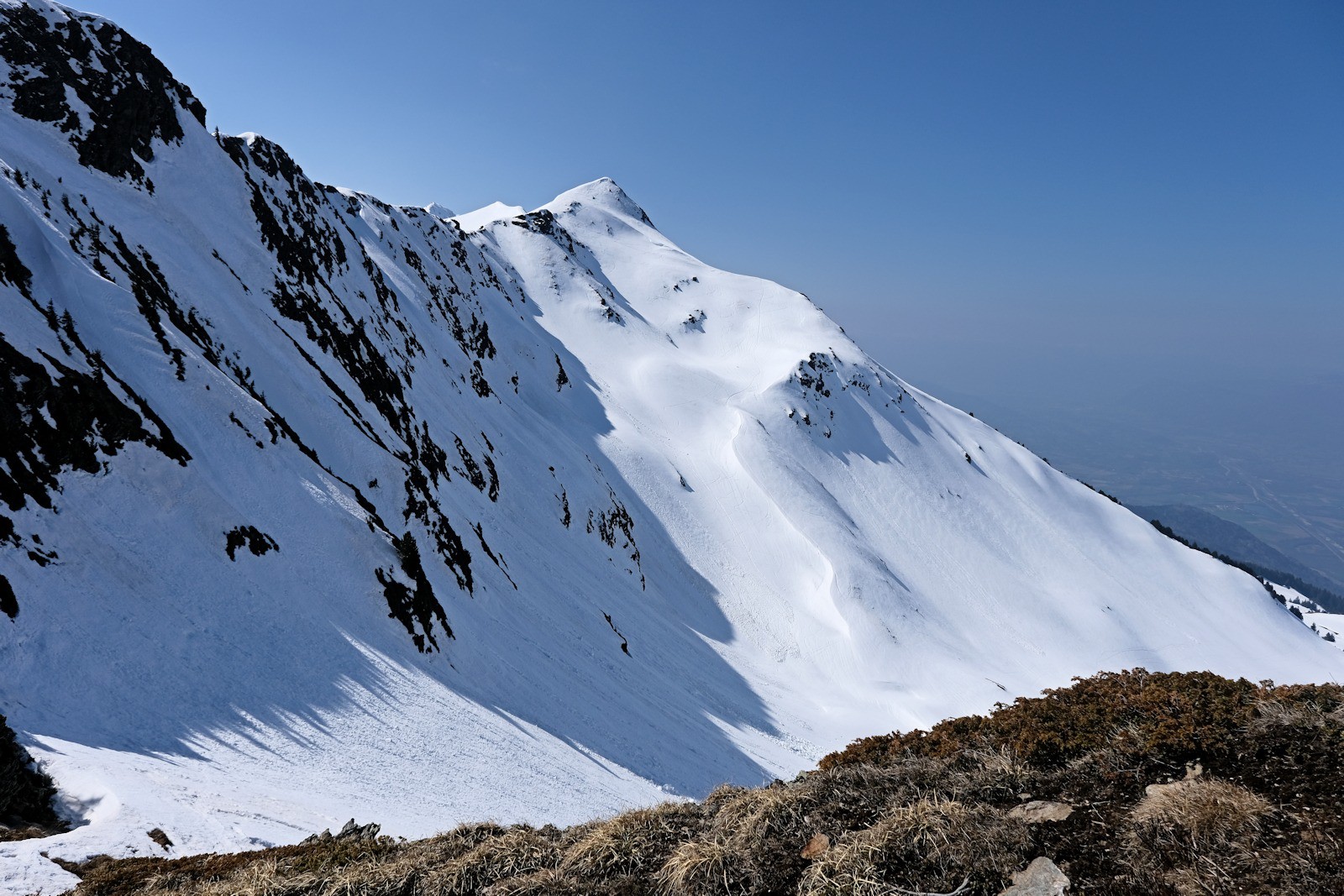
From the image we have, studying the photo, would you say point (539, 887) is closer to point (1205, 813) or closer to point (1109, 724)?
point (1205, 813)

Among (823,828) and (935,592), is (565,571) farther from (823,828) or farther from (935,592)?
(935,592)

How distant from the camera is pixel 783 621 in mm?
64000

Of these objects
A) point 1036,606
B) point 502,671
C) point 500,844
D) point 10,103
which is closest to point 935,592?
point 1036,606

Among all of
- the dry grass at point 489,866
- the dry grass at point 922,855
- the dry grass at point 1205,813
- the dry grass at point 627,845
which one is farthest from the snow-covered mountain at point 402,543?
the dry grass at point 1205,813

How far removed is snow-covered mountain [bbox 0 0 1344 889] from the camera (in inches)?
628

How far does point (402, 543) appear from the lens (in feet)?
93.0

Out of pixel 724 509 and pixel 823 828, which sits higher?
pixel 724 509

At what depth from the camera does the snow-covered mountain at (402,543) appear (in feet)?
52.4

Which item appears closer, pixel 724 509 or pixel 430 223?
pixel 724 509

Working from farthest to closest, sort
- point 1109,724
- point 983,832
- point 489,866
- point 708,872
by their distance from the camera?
point 1109,724
point 489,866
point 708,872
point 983,832

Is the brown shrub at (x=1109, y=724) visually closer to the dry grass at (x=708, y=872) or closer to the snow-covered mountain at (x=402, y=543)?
the dry grass at (x=708, y=872)

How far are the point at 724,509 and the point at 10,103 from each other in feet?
223

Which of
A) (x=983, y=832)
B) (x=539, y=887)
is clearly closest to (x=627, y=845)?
(x=539, y=887)

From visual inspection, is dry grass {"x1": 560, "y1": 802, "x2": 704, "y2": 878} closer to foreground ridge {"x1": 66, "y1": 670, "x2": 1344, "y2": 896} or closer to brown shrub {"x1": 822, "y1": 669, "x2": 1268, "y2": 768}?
foreground ridge {"x1": 66, "y1": 670, "x2": 1344, "y2": 896}
